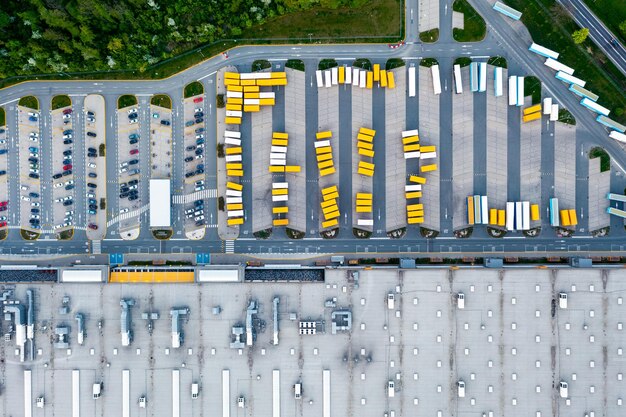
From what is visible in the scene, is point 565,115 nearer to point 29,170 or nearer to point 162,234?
point 162,234

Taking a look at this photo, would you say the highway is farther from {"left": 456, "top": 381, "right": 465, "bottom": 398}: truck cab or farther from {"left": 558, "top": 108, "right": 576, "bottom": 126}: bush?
{"left": 456, "top": 381, "right": 465, "bottom": 398}: truck cab

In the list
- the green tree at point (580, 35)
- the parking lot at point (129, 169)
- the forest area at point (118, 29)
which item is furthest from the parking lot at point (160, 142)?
the green tree at point (580, 35)

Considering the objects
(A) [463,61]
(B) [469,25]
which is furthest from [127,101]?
(B) [469,25]

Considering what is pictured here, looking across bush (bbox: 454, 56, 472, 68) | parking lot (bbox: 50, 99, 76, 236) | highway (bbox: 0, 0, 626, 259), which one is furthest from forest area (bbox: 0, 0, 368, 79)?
bush (bbox: 454, 56, 472, 68)

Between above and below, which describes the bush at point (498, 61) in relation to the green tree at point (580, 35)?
below

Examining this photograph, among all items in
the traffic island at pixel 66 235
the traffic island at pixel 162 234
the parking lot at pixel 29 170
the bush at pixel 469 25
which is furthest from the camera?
the traffic island at pixel 66 235

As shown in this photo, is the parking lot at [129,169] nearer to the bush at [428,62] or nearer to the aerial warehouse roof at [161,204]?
the aerial warehouse roof at [161,204]
